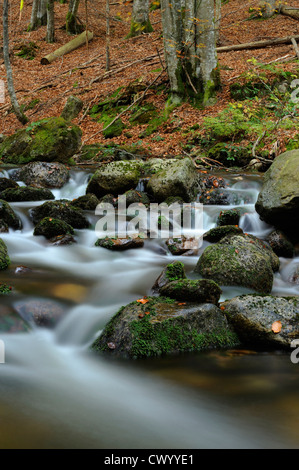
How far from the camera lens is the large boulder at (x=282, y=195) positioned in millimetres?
5971

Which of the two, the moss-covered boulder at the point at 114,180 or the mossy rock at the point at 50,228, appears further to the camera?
the moss-covered boulder at the point at 114,180

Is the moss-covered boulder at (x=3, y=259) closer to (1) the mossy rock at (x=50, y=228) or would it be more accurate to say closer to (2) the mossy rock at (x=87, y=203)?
(1) the mossy rock at (x=50, y=228)

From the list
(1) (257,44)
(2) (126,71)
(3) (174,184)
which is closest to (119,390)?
(3) (174,184)

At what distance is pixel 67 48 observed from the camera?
2066 centimetres

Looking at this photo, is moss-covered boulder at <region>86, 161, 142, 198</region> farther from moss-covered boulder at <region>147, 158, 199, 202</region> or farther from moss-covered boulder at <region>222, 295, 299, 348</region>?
moss-covered boulder at <region>222, 295, 299, 348</region>

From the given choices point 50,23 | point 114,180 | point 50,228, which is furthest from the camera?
point 50,23

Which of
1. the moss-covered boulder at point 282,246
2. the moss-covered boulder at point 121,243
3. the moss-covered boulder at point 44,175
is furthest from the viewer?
the moss-covered boulder at point 44,175

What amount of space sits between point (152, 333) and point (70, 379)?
0.81 meters

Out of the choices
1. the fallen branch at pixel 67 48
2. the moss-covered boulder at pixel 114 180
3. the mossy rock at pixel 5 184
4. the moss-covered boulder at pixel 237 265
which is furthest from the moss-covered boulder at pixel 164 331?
the fallen branch at pixel 67 48

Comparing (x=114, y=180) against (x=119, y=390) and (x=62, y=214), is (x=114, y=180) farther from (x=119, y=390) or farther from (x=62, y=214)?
(x=119, y=390)

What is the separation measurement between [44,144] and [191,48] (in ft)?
18.4

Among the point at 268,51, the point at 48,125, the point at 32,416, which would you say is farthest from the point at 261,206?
the point at 268,51

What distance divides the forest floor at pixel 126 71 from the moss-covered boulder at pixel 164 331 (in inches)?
289
